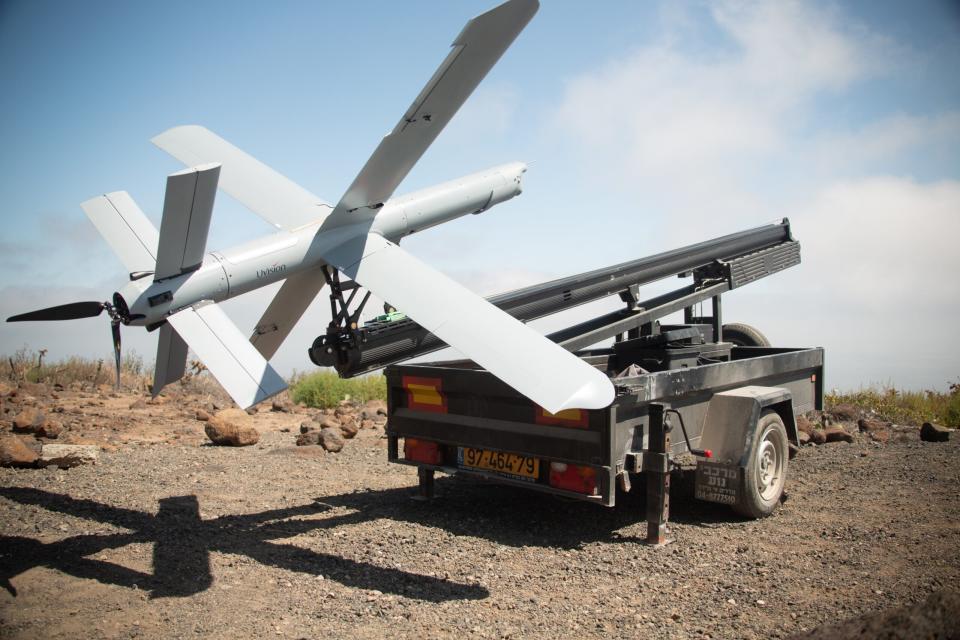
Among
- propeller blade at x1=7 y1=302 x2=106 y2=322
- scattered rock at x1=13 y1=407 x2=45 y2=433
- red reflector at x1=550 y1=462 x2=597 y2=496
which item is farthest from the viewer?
scattered rock at x1=13 y1=407 x2=45 y2=433

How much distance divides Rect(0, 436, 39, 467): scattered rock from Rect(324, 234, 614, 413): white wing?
458 centimetres

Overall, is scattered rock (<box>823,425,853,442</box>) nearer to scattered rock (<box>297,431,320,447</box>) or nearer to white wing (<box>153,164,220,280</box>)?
scattered rock (<box>297,431,320,447</box>)

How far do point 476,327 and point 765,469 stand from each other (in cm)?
338

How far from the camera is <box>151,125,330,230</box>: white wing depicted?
21.9 ft

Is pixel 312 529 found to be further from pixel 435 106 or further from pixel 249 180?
pixel 435 106

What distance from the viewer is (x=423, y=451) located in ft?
22.1

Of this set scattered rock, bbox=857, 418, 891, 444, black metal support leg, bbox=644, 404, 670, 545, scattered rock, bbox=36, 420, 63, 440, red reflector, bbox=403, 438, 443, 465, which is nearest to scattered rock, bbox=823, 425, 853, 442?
scattered rock, bbox=857, 418, 891, 444

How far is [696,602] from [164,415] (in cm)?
996

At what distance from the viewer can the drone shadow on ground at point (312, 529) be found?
524 centimetres

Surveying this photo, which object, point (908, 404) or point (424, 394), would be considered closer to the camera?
point (424, 394)

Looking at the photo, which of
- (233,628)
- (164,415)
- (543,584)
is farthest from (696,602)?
(164,415)

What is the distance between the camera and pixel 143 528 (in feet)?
21.1

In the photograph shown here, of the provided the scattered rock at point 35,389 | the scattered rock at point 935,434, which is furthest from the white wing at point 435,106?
the scattered rock at point 35,389

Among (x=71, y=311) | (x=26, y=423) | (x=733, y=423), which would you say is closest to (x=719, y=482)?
(x=733, y=423)
